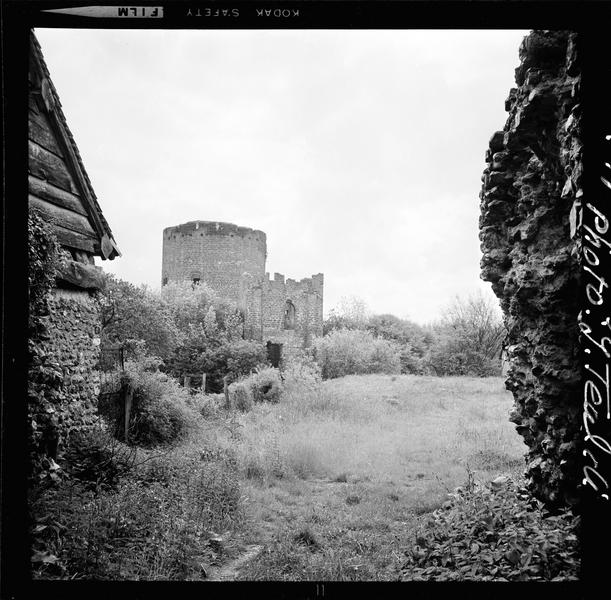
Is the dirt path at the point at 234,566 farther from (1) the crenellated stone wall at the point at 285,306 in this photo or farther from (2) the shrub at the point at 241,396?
(1) the crenellated stone wall at the point at 285,306

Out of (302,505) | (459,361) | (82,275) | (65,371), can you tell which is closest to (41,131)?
(82,275)

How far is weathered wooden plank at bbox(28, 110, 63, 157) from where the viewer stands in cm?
392

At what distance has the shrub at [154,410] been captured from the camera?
15.4ft

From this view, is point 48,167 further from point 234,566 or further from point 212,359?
point 234,566

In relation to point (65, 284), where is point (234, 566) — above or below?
below

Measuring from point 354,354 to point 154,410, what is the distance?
22.7 ft

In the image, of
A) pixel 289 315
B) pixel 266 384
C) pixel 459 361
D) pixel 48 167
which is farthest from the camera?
pixel 459 361

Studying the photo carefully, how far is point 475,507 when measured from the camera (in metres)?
4.06

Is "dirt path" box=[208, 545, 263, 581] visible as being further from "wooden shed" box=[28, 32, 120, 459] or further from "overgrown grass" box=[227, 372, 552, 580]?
"wooden shed" box=[28, 32, 120, 459]

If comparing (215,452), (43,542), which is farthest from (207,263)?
(43,542)

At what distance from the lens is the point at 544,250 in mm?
3818

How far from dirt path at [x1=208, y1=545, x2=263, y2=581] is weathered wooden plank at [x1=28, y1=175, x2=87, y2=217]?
3.35m

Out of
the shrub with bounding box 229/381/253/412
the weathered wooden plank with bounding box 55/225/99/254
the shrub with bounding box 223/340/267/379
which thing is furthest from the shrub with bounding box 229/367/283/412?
the weathered wooden plank with bounding box 55/225/99/254
